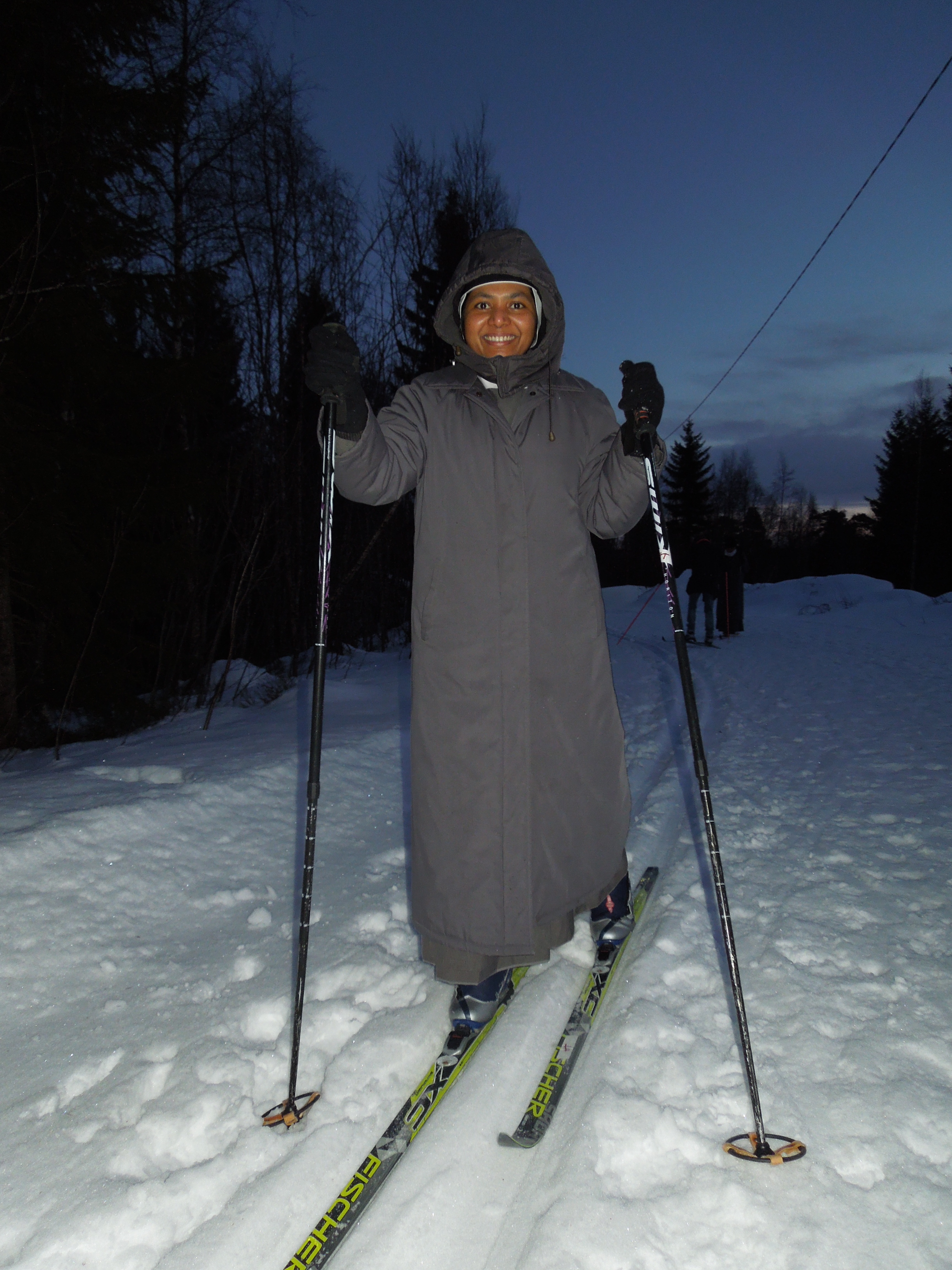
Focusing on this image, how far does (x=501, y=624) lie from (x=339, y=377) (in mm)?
787

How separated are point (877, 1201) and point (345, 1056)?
130cm

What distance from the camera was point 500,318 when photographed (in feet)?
7.12

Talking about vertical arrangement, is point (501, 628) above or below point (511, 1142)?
above

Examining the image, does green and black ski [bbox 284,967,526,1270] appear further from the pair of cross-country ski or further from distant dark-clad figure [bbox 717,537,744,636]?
distant dark-clad figure [bbox 717,537,744,636]

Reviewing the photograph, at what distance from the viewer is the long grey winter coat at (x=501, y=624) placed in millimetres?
2027

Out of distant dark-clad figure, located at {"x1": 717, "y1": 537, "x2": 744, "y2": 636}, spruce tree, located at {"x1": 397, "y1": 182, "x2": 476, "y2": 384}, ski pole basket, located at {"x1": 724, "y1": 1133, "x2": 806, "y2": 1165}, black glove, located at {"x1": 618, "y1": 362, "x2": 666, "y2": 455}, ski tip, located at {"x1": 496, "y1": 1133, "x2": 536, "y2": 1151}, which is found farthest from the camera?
distant dark-clad figure, located at {"x1": 717, "y1": 537, "x2": 744, "y2": 636}

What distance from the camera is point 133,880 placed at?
293 cm

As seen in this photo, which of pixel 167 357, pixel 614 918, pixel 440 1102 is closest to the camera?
pixel 440 1102

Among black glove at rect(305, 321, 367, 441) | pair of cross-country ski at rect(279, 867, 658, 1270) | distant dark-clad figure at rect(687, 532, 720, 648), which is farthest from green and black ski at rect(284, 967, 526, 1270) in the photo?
distant dark-clad figure at rect(687, 532, 720, 648)

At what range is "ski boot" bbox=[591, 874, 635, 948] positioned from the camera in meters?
2.44

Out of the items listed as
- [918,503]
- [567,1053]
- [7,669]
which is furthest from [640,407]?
[918,503]

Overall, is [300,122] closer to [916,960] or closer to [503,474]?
[503,474]

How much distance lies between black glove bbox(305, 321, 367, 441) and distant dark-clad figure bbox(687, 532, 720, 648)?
10.6 meters

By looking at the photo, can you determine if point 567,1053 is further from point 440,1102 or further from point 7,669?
point 7,669
